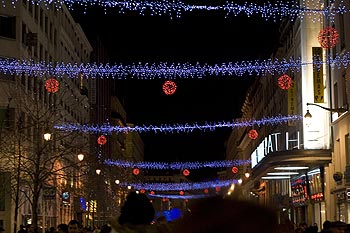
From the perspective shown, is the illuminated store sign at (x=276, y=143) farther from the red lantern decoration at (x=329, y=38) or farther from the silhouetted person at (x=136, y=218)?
the silhouetted person at (x=136, y=218)

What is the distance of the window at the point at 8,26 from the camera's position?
5084 centimetres

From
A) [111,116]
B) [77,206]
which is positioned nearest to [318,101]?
[77,206]

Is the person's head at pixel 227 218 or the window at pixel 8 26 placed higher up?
the window at pixel 8 26

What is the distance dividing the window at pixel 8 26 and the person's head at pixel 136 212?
4602 cm

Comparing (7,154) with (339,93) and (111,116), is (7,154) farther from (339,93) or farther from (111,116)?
(111,116)

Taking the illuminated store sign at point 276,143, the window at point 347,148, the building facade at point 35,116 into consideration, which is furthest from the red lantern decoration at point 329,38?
the illuminated store sign at point 276,143

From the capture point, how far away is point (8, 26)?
5119 cm

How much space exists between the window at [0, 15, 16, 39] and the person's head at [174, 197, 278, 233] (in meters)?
49.9

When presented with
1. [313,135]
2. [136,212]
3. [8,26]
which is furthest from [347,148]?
[136,212]

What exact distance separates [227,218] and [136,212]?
4004mm

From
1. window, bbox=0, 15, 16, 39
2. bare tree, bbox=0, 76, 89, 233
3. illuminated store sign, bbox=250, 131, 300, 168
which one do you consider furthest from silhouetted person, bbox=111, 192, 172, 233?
window, bbox=0, 15, 16, 39

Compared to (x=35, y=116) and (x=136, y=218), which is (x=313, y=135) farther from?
(x=136, y=218)

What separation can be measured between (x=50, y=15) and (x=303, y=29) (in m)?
23.4

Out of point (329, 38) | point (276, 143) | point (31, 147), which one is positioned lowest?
point (31, 147)
